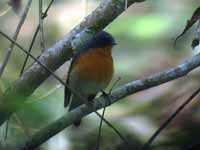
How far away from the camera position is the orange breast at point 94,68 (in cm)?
346

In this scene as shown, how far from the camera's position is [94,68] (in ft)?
11.4

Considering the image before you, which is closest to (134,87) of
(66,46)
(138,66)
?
(66,46)

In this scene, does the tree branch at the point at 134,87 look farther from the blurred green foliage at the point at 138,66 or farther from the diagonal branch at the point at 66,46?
the blurred green foliage at the point at 138,66

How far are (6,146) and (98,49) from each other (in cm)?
150

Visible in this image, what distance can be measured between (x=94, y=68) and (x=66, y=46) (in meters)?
1.15

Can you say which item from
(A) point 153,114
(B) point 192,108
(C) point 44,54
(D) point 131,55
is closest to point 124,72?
(D) point 131,55

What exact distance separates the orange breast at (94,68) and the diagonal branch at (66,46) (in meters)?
1.08

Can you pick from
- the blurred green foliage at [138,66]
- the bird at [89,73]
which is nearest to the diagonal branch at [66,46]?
the blurred green foliage at [138,66]

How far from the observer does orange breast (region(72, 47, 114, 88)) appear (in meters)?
3.46

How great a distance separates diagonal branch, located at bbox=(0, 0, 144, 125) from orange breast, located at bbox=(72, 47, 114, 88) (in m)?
1.08

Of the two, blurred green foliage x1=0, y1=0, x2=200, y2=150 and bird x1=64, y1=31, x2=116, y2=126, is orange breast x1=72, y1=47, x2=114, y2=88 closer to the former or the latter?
bird x1=64, y1=31, x2=116, y2=126

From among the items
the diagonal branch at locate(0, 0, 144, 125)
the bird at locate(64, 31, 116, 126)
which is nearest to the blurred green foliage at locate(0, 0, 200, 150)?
the bird at locate(64, 31, 116, 126)

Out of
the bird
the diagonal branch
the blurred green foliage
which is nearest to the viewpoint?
the diagonal branch

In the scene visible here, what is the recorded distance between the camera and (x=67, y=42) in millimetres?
2336
